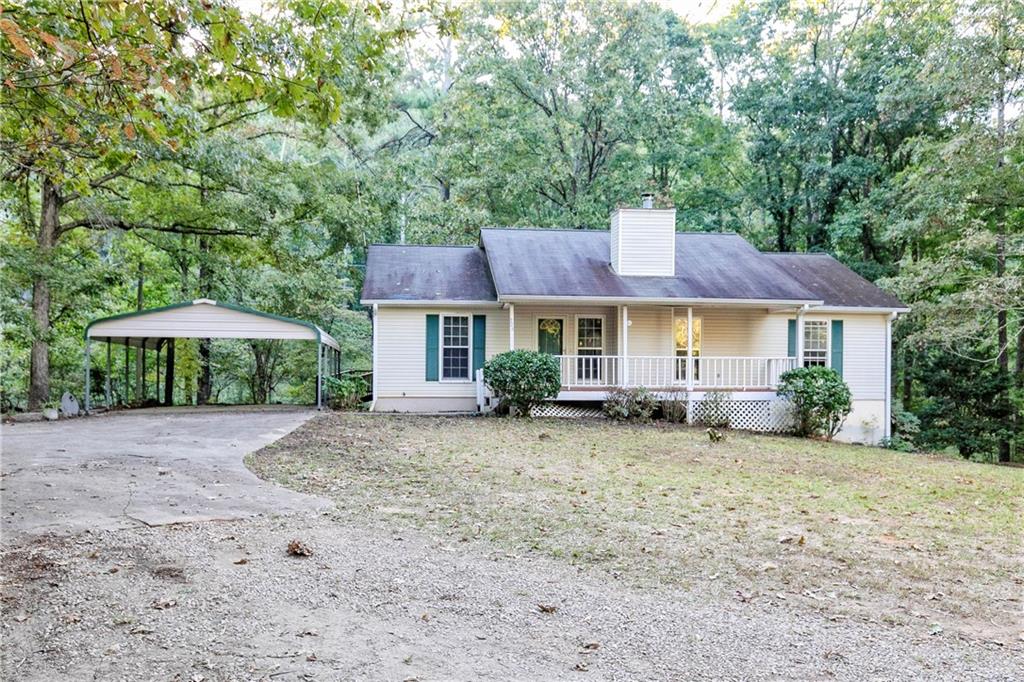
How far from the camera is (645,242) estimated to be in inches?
637

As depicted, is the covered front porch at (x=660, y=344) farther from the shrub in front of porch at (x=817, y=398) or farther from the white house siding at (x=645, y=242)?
the white house siding at (x=645, y=242)

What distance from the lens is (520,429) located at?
1227 centimetres

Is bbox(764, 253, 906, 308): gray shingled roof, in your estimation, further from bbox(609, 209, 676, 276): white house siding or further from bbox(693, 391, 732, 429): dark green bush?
bbox(693, 391, 732, 429): dark green bush

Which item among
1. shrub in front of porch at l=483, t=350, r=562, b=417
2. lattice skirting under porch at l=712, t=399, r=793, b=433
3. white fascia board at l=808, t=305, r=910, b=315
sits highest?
white fascia board at l=808, t=305, r=910, b=315

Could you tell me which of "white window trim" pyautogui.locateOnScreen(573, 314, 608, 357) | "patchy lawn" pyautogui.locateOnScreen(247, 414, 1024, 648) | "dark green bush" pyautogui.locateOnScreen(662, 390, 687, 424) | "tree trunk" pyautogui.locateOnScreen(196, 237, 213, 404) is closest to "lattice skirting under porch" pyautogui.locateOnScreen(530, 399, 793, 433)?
"dark green bush" pyautogui.locateOnScreen(662, 390, 687, 424)

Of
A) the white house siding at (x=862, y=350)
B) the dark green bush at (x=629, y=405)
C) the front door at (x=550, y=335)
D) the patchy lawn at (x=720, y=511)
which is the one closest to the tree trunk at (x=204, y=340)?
the front door at (x=550, y=335)

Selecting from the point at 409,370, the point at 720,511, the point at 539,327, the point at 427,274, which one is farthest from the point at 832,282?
the point at 720,511

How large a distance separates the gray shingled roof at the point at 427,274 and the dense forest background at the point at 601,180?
2145 mm

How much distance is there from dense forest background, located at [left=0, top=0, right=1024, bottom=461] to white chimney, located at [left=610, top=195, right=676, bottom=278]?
5.56 m

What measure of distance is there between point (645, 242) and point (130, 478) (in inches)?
494

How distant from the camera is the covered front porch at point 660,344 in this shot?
15.2 m

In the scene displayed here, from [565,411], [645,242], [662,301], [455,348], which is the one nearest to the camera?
[662,301]

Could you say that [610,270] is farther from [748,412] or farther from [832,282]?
[832,282]

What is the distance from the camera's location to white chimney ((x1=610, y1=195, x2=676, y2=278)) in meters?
16.1
